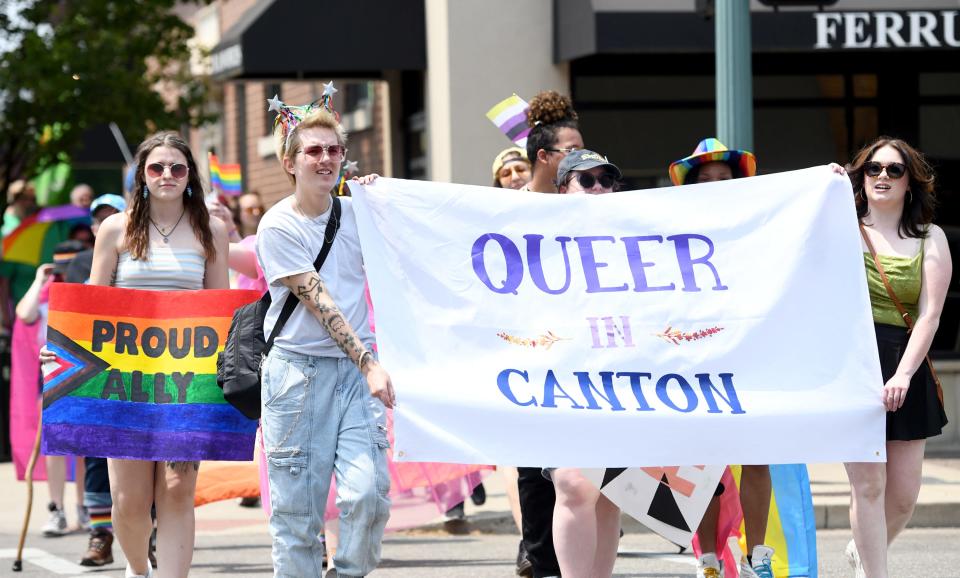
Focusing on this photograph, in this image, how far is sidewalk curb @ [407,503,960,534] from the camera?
10414mm

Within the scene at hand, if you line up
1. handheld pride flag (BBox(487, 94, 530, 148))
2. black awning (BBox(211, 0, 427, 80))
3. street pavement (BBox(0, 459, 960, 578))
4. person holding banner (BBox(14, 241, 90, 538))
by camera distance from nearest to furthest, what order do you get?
street pavement (BBox(0, 459, 960, 578))
handheld pride flag (BBox(487, 94, 530, 148))
person holding banner (BBox(14, 241, 90, 538))
black awning (BBox(211, 0, 427, 80))

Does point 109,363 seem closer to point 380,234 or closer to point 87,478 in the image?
point 380,234

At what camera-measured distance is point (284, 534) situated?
18.6ft

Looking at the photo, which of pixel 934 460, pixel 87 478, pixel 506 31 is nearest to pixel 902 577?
pixel 87 478

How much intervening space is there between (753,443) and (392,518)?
3.26 meters

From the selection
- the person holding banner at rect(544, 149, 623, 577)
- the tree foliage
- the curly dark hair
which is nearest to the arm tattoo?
the person holding banner at rect(544, 149, 623, 577)

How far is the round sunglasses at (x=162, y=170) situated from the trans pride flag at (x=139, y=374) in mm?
482

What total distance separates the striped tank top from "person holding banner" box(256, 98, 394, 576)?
1.09 m

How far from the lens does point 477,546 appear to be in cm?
978

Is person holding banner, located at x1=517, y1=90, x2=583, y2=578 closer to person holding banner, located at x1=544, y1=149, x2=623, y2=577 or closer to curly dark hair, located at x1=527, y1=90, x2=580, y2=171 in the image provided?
curly dark hair, located at x1=527, y1=90, x2=580, y2=171

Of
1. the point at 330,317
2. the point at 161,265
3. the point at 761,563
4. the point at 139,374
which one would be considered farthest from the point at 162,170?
the point at 761,563

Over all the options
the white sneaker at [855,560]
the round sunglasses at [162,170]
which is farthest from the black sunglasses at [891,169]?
the round sunglasses at [162,170]

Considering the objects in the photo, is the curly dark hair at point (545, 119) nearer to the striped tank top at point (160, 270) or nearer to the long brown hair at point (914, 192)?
the long brown hair at point (914, 192)

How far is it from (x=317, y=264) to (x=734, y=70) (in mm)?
5382
